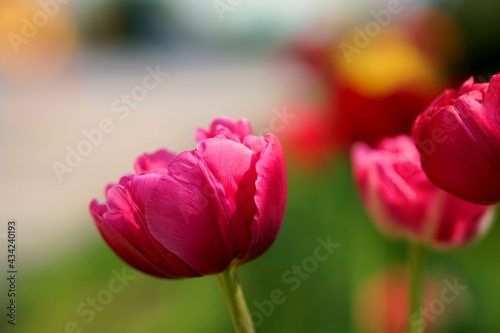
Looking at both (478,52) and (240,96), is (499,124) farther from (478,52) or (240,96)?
(240,96)

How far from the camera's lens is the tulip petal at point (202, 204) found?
0.48 m

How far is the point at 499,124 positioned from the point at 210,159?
176mm

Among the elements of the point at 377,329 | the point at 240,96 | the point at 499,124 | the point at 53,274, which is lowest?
the point at 377,329

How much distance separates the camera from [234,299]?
0.51 m

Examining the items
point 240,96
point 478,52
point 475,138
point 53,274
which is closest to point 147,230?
point 475,138

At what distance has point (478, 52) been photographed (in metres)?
3.99

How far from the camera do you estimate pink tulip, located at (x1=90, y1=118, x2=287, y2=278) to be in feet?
1.57

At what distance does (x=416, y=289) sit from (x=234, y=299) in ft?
0.47
